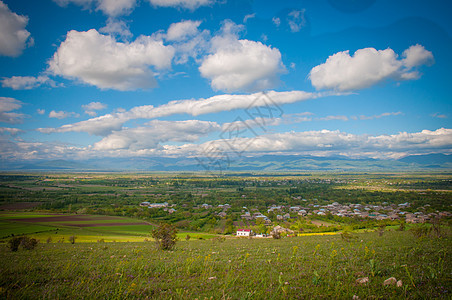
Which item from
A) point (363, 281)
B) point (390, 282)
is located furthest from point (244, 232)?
point (390, 282)

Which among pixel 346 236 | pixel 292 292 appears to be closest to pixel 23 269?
pixel 292 292

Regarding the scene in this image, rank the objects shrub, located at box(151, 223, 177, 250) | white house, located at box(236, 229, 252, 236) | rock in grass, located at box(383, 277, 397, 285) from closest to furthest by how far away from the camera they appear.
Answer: rock in grass, located at box(383, 277, 397, 285)
shrub, located at box(151, 223, 177, 250)
white house, located at box(236, 229, 252, 236)

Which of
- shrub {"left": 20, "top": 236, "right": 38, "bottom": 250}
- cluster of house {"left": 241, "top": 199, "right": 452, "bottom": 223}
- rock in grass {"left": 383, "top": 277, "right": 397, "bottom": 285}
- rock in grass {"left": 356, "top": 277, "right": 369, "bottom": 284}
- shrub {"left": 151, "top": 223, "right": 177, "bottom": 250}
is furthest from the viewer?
cluster of house {"left": 241, "top": 199, "right": 452, "bottom": 223}

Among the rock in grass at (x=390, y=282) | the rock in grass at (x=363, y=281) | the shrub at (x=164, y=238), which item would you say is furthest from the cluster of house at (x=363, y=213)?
the rock in grass at (x=390, y=282)

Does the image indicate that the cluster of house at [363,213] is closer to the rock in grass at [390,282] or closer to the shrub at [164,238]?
the shrub at [164,238]

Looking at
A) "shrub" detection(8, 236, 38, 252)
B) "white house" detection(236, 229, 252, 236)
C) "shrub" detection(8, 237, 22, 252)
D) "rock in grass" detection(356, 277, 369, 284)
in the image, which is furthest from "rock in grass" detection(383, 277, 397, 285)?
"white house" detection(236, 229, 252, 236)

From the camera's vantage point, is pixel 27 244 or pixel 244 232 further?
pixel 244 232

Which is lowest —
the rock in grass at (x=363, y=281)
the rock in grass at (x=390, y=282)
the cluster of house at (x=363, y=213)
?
the cluster of house at (x=363, y=213)

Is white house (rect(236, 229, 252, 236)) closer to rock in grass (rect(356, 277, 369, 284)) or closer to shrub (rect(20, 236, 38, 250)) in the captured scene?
shrub (rect(20, 236, 38, 250))

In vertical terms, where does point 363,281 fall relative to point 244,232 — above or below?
above

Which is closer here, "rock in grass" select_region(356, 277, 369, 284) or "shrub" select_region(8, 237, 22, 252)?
"rock in grass" select_region(356, 277, 369, 284)

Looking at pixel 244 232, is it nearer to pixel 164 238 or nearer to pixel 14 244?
pixel 164 238

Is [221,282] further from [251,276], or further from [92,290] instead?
[92,290]
